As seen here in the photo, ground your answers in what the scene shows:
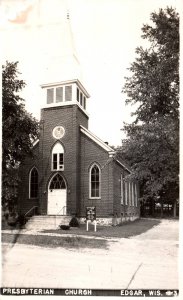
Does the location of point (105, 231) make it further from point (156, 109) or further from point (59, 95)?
point (59, 95)

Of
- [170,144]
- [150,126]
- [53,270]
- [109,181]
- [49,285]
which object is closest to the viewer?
[49,285]

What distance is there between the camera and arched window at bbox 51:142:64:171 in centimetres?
1912

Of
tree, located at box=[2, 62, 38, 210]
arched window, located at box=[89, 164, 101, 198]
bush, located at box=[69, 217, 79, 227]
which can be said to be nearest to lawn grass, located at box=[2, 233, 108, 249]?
tree, located at box=[2, 62, 38, 210]

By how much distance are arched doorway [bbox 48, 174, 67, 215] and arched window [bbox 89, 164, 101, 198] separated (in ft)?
4.89

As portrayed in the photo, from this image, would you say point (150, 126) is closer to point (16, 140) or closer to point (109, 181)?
point (16, 140)

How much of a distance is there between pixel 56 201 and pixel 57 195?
0.32m

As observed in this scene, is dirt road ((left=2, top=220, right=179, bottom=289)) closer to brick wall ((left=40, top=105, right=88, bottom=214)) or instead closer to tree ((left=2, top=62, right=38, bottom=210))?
tree ((left=2, top=62, right=38, bottom=210))

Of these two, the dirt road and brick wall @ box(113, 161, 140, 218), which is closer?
the dirt road

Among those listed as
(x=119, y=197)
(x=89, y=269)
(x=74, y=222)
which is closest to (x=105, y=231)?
(x=74, y=222)

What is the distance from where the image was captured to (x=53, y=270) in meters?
7.20

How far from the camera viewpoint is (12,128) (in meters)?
13.8

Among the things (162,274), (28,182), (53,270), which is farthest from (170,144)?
(28,182)

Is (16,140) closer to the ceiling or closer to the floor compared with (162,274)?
closer to the ceiling

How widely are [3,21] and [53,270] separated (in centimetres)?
534
